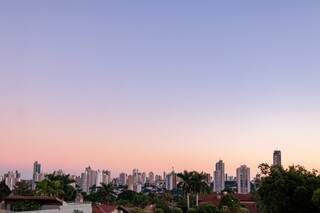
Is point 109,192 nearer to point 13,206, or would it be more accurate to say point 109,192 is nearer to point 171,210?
point 171,210

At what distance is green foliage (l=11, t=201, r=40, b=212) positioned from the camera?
141ft

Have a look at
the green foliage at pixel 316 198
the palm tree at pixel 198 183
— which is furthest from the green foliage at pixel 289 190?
the palm tree at pixel 198 183

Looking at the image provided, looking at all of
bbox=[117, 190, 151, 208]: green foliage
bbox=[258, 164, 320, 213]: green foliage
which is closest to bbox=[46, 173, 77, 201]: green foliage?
bbox=[258, 164, 320, 213]: green foliage

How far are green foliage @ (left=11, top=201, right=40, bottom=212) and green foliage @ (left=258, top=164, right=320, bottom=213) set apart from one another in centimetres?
1971

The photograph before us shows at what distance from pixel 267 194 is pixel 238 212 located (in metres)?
34.5

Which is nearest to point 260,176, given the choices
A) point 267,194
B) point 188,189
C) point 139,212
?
point 267,194

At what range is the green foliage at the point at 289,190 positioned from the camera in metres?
41.3

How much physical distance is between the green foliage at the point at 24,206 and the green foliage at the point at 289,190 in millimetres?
19712

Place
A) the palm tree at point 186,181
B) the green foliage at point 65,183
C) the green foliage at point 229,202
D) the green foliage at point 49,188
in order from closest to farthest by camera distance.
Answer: the green foliage at point 49,188 < the green foliage at point 65,183 < the green foliage at point 229,202 < the palm tree at point 186,181

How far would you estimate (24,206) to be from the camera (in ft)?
144

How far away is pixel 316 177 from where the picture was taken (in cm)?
4281

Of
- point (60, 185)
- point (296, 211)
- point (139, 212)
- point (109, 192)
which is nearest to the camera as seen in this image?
point (296, 211)

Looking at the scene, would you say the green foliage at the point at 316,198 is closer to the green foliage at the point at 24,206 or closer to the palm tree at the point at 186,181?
the green foliage at the point at 24,206

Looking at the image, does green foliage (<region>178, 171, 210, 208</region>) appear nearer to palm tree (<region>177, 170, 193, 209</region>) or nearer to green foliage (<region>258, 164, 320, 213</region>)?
palm tree (<region>177, 170, 193, 209</region>)
